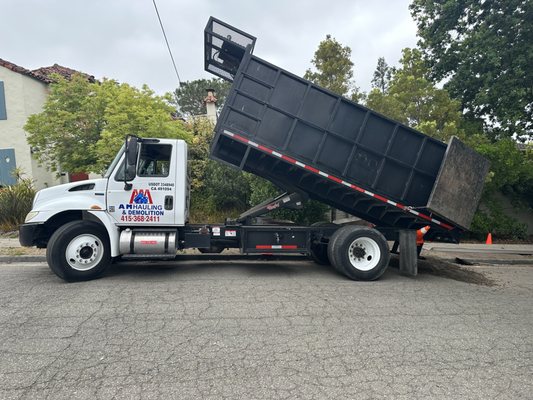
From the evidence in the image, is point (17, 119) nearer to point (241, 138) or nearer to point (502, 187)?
point (241, 138)

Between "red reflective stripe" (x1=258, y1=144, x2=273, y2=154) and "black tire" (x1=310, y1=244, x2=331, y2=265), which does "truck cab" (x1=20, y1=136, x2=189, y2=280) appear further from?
"black tire" (x1=310, y1=244, x2=331, y2=265)

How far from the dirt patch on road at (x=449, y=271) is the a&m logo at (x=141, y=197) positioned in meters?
5.79

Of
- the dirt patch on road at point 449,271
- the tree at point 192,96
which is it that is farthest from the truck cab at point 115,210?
the tree at point 192,96

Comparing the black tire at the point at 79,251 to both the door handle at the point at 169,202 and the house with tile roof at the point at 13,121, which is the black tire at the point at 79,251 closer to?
the door handle at the point at 169,202

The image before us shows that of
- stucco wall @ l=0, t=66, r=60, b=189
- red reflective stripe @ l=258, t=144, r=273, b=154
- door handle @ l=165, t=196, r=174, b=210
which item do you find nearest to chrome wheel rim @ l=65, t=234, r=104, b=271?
door handle @ l=165, t=196, r=174, b=210

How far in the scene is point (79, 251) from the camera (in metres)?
6.05

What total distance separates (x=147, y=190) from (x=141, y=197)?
164 mm

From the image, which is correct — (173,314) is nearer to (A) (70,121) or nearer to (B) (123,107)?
(B) (123,107)

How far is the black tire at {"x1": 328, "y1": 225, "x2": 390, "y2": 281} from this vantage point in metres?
6.61

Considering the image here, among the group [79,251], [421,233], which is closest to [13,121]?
[79,251]

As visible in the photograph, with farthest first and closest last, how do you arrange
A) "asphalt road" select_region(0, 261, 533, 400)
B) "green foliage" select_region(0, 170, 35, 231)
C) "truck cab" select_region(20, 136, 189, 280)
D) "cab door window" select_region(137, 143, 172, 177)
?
"green foliage" select_region(0, 170, 35, 231) < "cab door window" select_region(137, 143, 172, 177) < "truck cab" select_region(20, 136, 189, 280) < "asphalt road" select_region(0, 261, 533, 400)

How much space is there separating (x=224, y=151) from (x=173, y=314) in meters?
3.61

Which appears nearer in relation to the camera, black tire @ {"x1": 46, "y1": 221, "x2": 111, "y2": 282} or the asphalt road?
the asphalt road

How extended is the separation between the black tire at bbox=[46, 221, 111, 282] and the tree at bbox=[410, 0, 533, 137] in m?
12.2
